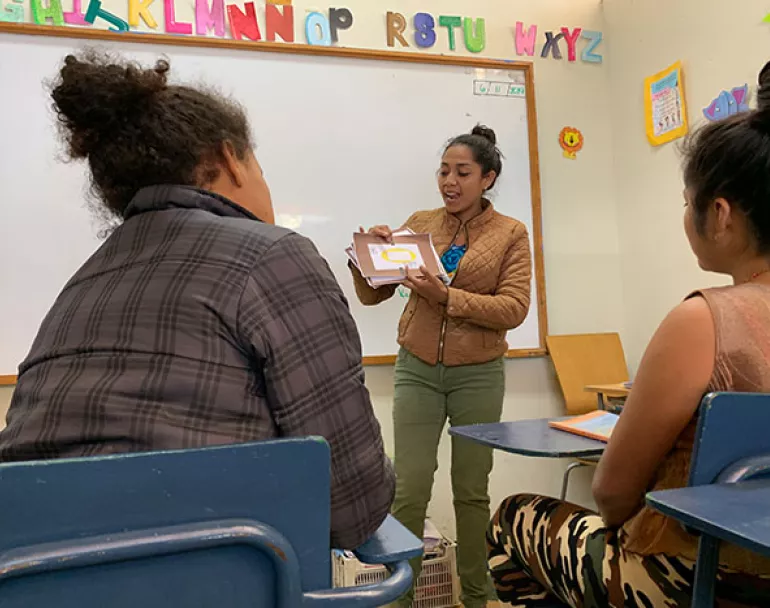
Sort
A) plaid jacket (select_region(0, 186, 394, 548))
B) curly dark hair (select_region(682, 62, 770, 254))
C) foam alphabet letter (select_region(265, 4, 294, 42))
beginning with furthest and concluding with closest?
1. foam alphabet letter (select_region(265, 4, 294, 42))
2. curly dark hair (select_region(682, 62, 770, 254))
3. plaid jacket (select_region(0, 186, 394, 548))

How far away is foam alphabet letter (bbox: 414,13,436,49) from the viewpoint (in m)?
2.86

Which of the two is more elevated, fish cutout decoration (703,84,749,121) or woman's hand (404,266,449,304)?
fish cutout decoration (703,84,749,121)

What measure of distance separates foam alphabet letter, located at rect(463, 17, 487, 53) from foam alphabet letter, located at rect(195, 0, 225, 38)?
1.08 m

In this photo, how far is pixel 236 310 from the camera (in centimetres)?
75

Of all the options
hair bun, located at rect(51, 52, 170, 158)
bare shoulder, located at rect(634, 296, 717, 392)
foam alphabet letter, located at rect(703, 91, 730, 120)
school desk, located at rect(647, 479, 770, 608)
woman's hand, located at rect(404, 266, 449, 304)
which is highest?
foam alphabet letter, located at rect(703, 91, 730, 120)

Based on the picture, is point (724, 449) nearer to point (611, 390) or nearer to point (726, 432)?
point (726, 432)

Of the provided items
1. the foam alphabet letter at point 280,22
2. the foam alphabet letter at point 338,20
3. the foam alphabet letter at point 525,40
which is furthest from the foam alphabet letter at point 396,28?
the foam alphabet letter at point 525,40

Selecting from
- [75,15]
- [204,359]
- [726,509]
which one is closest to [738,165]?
[726,509]

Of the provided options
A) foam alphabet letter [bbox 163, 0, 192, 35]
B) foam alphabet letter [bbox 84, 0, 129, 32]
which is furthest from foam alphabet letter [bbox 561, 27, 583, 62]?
foam alphabet letter [bbox 84, 0, 129, 32]

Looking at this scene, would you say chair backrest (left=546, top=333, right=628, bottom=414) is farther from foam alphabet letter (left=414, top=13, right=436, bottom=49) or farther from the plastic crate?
foam alphabet letter (left=414, top=13, right=436, bottom=49)

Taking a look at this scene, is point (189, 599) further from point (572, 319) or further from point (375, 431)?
point (572, 319)

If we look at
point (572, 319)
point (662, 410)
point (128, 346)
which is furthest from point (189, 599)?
point (572, 319)

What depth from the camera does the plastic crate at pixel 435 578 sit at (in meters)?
2.19

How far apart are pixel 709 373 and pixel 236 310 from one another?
2.13 ft
